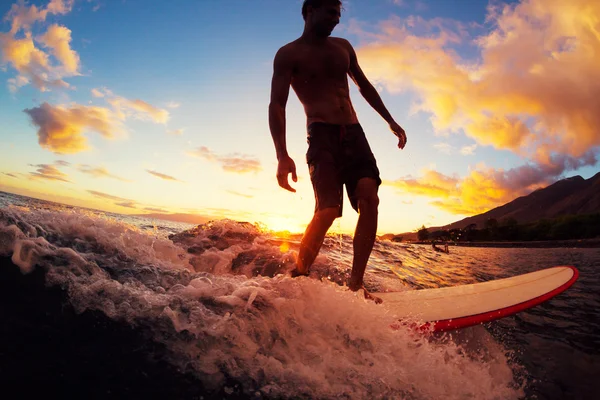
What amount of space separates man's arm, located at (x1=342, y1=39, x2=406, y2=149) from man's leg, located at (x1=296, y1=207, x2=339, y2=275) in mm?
1554

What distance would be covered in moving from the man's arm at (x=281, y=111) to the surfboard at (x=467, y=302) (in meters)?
1.47

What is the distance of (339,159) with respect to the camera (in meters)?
2.93

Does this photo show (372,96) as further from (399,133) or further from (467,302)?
(467,302)

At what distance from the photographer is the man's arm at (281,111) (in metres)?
2.65

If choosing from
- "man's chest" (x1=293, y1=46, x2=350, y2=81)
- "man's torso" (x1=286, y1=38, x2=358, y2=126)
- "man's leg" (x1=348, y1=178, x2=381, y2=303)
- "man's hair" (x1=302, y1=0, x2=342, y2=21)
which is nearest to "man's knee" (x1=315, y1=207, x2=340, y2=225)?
"man's leg" (x1=348, y1=178, x2=381, y2=303)

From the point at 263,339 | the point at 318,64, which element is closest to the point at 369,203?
the point at 318,64

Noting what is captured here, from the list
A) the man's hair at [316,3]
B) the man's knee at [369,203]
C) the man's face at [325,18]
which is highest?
the man's hair at [316,3]

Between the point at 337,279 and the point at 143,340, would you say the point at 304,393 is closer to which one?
the point at 143,340

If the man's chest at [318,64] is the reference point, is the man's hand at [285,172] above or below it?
below

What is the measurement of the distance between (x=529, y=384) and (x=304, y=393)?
158 cm

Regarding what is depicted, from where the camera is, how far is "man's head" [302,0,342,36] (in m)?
2.91

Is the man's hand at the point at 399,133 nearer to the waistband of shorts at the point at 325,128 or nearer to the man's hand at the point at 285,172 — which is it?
the waistband of shorts at the point at 325,128

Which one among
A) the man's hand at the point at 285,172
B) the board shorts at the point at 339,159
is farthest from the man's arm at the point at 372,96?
the man's hand at the point at 285,172

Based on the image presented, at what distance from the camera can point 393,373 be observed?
1.47 m
